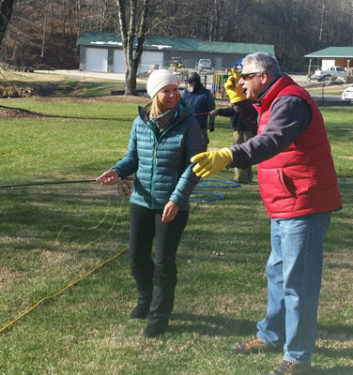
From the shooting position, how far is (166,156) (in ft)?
13.2

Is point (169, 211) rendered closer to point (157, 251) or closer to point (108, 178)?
point (157, 251)

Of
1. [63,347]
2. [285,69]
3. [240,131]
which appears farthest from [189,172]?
[285,69]

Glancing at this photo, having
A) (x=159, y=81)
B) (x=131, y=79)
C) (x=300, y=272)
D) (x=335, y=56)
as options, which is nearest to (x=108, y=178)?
(x=159, y=81)

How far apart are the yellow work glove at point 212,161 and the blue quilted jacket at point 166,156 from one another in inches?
29.5

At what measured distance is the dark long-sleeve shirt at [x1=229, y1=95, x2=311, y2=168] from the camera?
314 cm

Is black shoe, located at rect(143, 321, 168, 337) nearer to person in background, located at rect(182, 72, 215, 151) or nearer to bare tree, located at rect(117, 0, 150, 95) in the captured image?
person in background, located at rect(182, 72, 215, 151)

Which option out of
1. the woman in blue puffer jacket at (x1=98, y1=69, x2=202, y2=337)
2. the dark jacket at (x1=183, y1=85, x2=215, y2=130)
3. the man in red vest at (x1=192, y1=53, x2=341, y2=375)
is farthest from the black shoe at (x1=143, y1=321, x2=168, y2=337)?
the dark jacket at (x1=183, y1=85, x2=215, y2=130)

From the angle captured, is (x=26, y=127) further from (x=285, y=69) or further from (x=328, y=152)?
(x=285, y=69)

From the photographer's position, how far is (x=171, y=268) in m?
4.16

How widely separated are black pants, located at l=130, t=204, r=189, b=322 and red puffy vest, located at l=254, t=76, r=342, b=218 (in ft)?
2.82

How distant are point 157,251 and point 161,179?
19.9 inches

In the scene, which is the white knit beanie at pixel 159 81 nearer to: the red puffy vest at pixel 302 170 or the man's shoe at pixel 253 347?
the red puffy vest at pixel 302 170

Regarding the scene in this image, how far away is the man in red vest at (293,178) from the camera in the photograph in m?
3.20

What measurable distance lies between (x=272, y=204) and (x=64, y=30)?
266 feet
